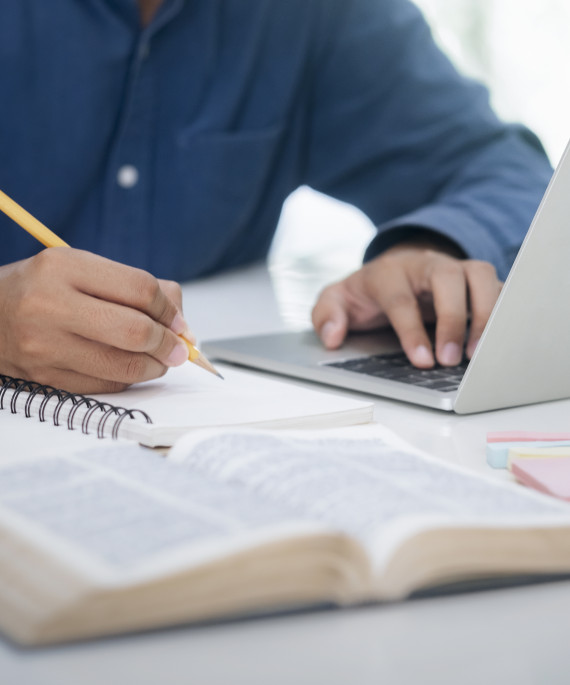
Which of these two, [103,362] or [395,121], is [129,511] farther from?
[395,121]

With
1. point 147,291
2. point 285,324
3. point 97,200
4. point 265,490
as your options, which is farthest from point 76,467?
point 97,200

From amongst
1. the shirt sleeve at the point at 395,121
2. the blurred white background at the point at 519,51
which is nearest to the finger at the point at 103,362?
the shirt sleeve at the point at 395,121

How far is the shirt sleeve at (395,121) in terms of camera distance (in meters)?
1.50

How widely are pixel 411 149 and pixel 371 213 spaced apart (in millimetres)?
151

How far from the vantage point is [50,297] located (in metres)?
0.65

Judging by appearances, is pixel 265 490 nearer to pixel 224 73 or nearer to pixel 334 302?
pixel 334 302

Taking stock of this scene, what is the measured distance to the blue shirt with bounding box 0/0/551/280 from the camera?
4.12 ft

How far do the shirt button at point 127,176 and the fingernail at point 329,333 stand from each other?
571 millimetres

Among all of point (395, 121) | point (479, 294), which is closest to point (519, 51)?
point (395, 121)

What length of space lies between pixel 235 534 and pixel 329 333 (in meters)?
0.55

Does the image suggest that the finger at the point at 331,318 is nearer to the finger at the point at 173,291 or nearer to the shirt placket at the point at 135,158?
the finger at the point at 173,291

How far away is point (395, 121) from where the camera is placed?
156cm

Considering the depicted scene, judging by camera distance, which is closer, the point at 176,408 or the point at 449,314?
the point at 176,408

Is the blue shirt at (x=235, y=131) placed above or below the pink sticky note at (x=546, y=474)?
above
